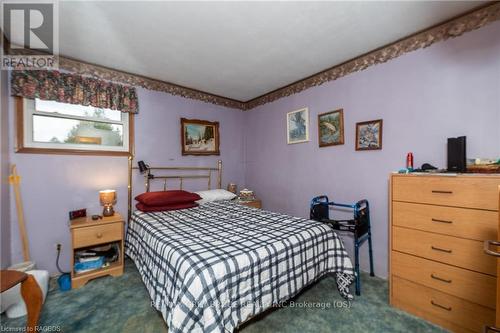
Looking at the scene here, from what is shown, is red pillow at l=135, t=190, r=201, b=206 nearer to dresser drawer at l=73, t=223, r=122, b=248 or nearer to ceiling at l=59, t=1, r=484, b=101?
dresser drawer at l=73, t=223, r=122, b=248

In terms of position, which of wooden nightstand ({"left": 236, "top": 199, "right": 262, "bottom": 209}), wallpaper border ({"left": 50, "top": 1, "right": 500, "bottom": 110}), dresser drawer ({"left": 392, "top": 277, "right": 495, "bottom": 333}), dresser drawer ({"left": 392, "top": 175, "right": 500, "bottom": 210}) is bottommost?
dresser drawer ({"left": 392, "top": 277, "right": 495, "bottom": 333})

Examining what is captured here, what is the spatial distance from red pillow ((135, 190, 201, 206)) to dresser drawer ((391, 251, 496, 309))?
254 cm

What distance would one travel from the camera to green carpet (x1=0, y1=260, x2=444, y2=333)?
1750 millimetres

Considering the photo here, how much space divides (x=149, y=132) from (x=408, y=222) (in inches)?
139

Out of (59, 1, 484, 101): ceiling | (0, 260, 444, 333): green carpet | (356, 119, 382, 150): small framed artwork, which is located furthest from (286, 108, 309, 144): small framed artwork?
(0, 260, 444, 333): green carpet

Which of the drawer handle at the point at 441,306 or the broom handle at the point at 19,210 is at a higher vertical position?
the broom handle at the point at 19,210

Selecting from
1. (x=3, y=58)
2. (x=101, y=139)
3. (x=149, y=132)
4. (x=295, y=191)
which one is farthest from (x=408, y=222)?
(x=3, y=58)

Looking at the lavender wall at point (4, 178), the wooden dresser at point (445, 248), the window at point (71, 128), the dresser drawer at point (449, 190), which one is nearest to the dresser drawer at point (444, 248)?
the wooden dresser at point (445, 248)

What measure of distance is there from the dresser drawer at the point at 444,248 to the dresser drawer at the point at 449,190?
29 cm

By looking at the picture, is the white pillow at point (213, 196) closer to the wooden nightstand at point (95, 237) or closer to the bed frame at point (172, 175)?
the bed frame at point (172, 175)

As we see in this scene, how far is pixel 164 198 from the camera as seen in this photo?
289 centimetres

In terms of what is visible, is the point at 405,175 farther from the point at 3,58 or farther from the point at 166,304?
the point at 3,58

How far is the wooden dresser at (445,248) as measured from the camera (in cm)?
155

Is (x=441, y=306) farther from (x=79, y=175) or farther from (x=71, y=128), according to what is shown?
(x=71, y=128)
